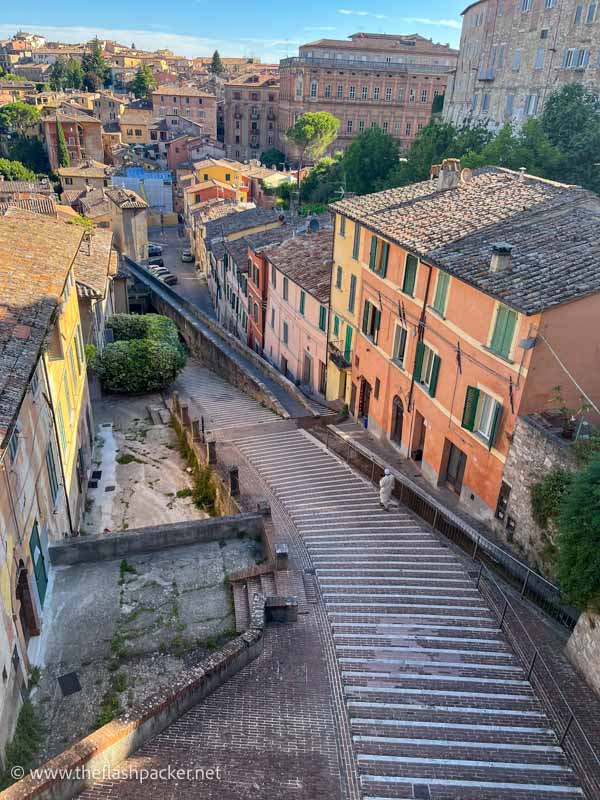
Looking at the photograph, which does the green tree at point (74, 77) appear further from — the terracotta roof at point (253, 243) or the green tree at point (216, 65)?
the terracotta roof at point (253, 243)

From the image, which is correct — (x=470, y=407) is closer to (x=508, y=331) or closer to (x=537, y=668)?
(x=508, y=331)

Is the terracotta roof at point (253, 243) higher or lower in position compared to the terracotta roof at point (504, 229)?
lower

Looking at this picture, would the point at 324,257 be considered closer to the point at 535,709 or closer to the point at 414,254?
the point at 414,254

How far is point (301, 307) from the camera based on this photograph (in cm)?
3042

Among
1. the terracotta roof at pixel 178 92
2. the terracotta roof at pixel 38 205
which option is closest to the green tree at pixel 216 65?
the terracotta roof at pixel 178 92

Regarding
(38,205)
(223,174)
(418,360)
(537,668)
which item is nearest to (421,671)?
(537,668)

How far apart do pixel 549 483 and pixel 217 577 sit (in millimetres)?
8567

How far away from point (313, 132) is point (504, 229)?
85207 mm

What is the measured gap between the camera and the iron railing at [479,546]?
46.2 ft

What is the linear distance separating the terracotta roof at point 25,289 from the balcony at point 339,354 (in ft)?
38.1

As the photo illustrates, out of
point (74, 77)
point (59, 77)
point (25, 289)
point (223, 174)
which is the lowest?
point (223, 174)

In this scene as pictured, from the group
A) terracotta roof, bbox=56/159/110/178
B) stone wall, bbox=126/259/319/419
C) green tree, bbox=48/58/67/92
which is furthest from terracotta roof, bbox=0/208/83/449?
green tree, bbox=48/58/67/92

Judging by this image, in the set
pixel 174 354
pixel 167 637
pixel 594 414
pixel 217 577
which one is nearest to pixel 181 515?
pixel 217 577

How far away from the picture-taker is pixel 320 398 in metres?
29.3
